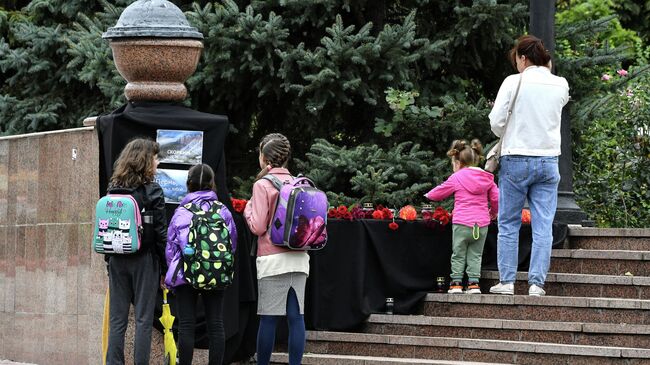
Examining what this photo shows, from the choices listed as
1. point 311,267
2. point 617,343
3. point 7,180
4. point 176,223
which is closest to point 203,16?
point 7,180

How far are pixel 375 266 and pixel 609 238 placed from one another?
2087mm

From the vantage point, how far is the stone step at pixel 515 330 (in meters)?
10.3

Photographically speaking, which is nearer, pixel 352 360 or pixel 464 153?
pixel 352 360

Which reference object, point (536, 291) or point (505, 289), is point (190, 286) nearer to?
point (505, 289)

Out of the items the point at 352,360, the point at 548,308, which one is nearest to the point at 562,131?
the point at 548,308

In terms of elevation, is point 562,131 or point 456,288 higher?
point 562,131

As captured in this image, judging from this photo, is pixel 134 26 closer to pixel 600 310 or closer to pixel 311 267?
pixel 311 267

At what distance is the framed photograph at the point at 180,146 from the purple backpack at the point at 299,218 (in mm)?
1067

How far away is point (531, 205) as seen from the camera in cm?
1105

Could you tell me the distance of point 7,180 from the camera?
12.5m

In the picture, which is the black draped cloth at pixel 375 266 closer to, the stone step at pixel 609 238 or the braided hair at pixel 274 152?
the stone step at pixel 609 238

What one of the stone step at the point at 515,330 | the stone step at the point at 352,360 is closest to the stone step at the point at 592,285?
the stone step at the point at 515,330

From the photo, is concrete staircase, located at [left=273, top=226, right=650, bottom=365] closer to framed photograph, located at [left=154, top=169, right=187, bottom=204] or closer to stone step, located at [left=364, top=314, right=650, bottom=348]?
stone step, located at [left=364, top=314, right=650, bottom=348]

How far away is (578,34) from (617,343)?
4.91m
